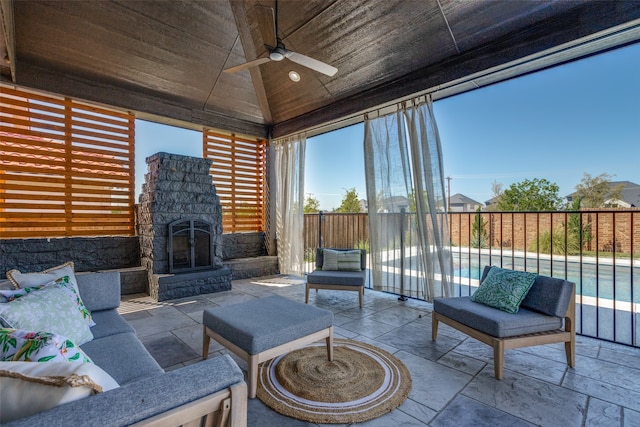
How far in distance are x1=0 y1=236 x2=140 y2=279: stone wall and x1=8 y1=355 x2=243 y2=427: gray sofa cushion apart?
4338mm

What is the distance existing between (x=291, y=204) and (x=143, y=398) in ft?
16.4

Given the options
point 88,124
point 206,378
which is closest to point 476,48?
point 206,378

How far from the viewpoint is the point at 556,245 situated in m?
4.91

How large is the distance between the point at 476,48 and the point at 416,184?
5.28ft

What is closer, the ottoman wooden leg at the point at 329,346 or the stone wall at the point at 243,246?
the ottoman wooden leg at the point at 329,346

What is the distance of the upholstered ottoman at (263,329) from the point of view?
192 cm

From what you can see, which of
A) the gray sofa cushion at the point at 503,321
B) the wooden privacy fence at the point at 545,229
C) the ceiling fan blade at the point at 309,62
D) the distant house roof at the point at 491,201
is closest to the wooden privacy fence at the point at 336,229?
the wooden privacy fence at the point at 545,229

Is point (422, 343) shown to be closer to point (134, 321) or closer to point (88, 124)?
point (134, 321)

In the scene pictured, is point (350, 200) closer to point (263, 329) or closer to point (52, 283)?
point (263, 329)

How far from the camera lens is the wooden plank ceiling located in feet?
9.82

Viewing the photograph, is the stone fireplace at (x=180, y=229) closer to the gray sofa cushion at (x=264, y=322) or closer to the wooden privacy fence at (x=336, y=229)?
the wooden privacy fence at (x=336, y=229)

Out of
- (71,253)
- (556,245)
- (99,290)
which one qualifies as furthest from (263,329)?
(556,245)

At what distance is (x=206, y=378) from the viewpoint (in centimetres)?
98

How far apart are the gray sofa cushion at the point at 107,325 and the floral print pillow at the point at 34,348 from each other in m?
0.99
